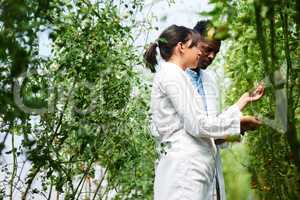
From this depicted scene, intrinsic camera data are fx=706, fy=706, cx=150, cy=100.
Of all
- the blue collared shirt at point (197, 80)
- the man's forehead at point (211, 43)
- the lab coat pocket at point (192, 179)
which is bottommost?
the lab coat pocket at point (192, 179)

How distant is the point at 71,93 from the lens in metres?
4.28

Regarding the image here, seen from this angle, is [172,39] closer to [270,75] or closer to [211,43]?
[211,43]

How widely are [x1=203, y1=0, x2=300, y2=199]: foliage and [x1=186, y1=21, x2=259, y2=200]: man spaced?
0.15m

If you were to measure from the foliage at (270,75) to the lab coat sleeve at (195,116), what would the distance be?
0.17 m

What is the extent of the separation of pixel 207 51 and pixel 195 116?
36cm

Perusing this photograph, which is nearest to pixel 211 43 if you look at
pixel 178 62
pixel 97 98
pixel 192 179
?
pixel 178 62

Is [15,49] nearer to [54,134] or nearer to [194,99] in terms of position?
[194,99]

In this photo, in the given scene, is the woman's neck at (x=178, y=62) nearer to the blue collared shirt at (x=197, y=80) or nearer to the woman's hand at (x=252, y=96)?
the blue collared shirt at (x=197, y=80)

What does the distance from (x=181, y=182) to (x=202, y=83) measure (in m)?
0.51

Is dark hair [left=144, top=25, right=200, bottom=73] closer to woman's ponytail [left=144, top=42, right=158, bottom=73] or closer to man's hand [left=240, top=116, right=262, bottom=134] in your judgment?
woman's ponytail [left=144, top=42, right=158, bottom=73]

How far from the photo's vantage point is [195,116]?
308 cm

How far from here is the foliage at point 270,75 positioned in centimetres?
223

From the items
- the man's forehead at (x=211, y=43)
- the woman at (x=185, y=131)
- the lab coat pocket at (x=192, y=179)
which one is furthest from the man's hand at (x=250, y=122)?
the man's forehead at (x=211, y=43)

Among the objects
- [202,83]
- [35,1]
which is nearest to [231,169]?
[202,83]
